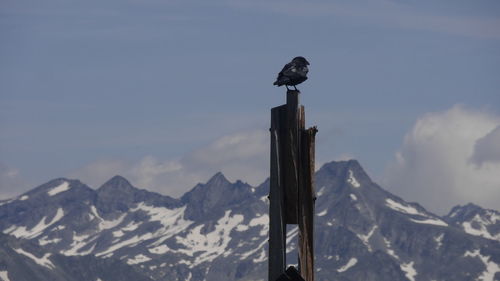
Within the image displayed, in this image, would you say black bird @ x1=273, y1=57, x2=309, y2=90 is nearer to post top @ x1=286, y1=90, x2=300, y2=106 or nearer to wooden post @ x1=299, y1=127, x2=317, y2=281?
post top @ x1=286, y1=90, x2=300, y2=106

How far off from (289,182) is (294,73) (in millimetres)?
1648

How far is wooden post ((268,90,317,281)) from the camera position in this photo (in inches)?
611

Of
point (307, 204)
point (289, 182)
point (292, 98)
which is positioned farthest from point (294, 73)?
point (307, 204)

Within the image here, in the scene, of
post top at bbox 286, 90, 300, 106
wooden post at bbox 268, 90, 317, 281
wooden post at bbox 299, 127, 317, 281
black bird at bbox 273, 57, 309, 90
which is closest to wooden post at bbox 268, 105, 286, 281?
wooden post at bbox 268, 90, 317, 281

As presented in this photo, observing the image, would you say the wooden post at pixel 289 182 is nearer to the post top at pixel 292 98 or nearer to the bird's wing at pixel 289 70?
the post top at pixel 292 98

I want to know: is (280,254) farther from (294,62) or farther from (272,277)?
(294,62)

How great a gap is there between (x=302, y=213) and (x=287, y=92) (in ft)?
4.64

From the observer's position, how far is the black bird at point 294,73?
1656cm

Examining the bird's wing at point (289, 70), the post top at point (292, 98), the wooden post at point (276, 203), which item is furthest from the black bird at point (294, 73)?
the wooden post at point (276, 203)

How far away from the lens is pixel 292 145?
15602 millimetres

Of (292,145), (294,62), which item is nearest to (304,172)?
(292,145)

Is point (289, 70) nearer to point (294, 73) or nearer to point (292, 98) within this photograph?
point (294, 73)

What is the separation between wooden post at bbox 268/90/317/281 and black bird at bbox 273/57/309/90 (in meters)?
0.89

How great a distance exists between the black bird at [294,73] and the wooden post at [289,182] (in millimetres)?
886
